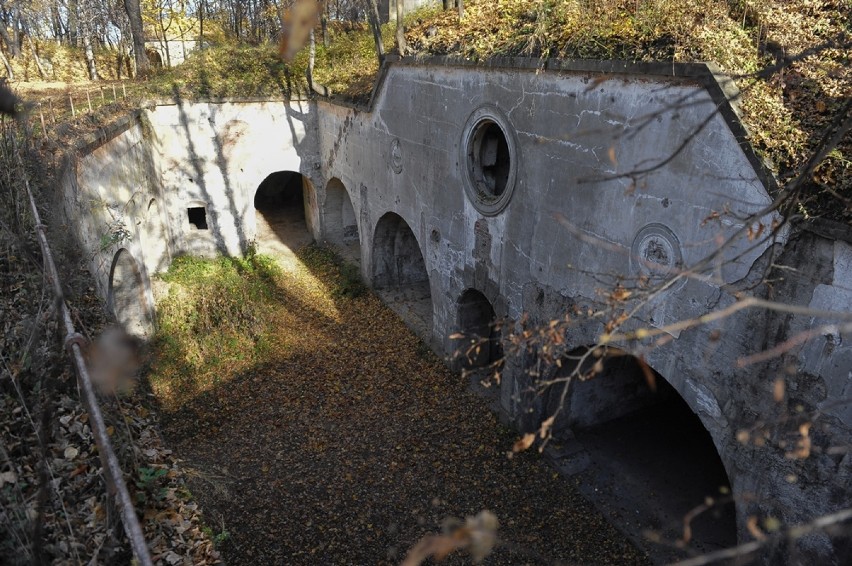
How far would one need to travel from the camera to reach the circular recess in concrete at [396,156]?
12.3m

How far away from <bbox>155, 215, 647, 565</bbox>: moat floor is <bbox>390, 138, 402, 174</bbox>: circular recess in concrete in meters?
3.92

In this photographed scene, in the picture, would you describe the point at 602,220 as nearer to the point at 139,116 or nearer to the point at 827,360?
the point at 827,360

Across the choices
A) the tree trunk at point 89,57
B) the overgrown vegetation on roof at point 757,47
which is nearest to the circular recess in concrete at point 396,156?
the overgrown vegetation on roof at point 757,47

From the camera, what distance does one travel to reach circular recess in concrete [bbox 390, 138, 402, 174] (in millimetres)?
12320

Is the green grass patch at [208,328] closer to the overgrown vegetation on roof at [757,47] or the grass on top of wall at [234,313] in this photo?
the grass on top of wall at [234,313]

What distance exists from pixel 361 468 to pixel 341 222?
10430 mm

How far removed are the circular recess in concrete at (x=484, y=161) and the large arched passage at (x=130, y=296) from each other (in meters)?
7.07

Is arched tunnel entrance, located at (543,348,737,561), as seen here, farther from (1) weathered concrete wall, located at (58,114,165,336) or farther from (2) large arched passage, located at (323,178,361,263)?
(2) large arched passage, located at (323,178,361,263)

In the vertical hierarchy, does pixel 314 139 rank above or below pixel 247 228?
above

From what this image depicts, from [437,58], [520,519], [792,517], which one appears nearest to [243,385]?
[520,519]

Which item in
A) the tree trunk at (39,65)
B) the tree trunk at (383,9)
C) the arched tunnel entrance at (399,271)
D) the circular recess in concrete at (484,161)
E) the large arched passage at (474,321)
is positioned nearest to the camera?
the circular recess in concrete at (484,161)

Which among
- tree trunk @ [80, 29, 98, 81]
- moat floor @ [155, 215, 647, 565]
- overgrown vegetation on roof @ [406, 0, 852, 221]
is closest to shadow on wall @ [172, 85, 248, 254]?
moat floor @ [155, 215, 647, 565]

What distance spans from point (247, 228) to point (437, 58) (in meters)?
9.94

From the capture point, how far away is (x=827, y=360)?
5207mm
